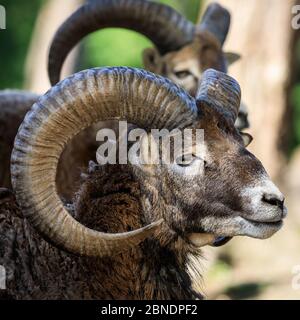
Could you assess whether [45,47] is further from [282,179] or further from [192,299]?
[192,299]

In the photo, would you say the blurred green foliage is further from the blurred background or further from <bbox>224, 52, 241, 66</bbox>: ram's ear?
<bbox>224, 52, 241, 66</bbox>: ram's ear

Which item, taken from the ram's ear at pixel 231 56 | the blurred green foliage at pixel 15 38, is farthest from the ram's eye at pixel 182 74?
the blurred green foliage at pixel 15 38

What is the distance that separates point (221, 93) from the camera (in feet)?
27.1

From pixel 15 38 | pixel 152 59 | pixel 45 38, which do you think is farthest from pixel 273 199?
pixel 15 38

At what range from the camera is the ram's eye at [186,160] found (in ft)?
25.7

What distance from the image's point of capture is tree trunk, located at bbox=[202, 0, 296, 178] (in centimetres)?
1758

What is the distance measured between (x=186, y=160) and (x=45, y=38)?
17556 millimetres

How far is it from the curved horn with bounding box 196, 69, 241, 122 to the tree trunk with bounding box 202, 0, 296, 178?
8834mm

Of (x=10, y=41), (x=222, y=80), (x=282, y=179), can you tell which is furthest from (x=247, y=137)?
(x=10, y=41)

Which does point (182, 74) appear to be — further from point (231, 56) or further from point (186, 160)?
point (186, 160)

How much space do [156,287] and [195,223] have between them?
60 centimetres

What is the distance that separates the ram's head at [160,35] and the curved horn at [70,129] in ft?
13.6

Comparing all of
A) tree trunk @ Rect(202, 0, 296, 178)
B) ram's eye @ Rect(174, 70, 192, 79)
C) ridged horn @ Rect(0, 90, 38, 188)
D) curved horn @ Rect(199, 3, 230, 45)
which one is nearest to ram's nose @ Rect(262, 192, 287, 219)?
ridged horn @ Rect(0, 90, 38, 188)

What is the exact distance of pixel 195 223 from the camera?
7.84 metres
